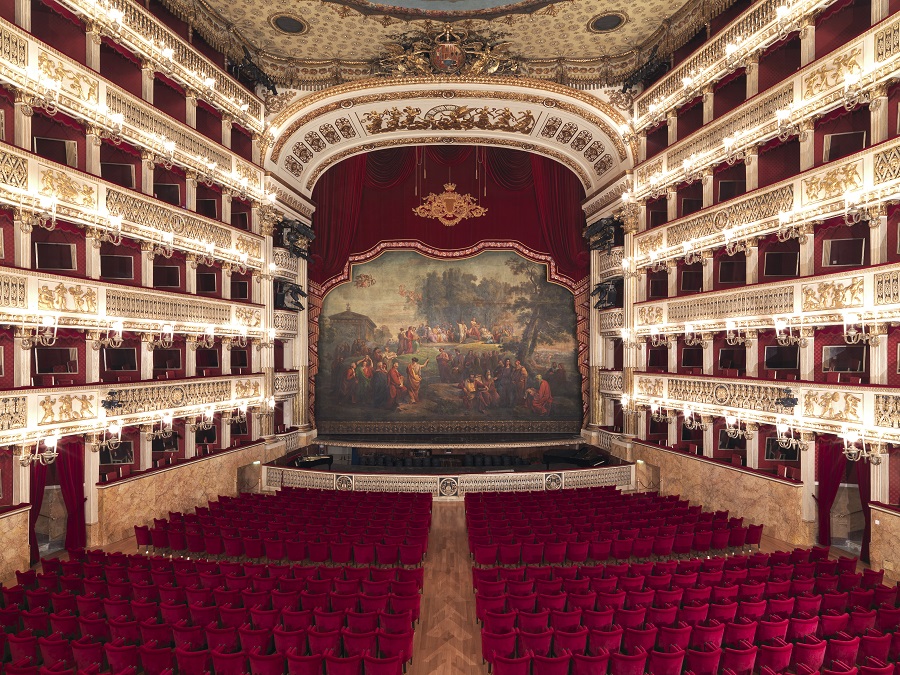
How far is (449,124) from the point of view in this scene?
2220 cm

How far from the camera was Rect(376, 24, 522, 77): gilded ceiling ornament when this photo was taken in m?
18.1

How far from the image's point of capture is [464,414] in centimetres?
2303

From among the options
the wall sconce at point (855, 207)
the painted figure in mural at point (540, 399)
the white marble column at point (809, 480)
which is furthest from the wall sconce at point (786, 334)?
the painted figure in mural at point (540, 399)

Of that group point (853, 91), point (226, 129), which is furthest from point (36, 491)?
point (853, 91)

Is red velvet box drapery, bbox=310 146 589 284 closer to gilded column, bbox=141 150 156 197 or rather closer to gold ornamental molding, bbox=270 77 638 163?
gold ornamental molding, bbox=270 77 638 163

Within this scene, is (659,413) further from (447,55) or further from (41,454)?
(41,454)

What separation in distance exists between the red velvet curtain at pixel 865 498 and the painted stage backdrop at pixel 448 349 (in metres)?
10.7

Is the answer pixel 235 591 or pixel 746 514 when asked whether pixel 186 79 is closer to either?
pixel 235 591

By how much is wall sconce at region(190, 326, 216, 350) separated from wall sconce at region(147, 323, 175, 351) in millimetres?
1269

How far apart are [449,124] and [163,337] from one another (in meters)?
13.3

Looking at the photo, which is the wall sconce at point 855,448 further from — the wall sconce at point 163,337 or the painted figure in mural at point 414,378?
the wall sconce at point 163,337

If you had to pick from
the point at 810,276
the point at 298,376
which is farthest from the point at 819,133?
the point at 298,376

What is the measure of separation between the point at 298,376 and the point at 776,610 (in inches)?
679

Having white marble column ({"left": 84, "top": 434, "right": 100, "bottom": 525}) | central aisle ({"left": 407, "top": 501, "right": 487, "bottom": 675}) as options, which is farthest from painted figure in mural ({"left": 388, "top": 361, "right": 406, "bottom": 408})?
white marble column ({"left": 84, "top": 434, "right": 100, "bottom": 525})
